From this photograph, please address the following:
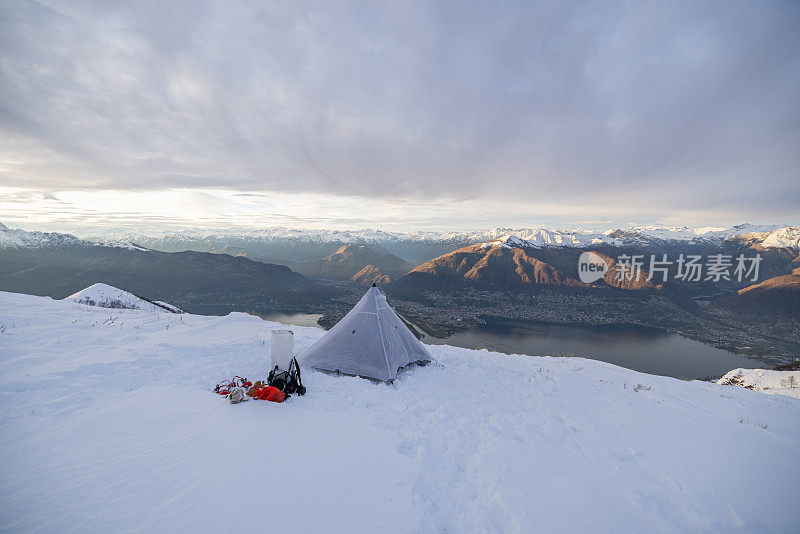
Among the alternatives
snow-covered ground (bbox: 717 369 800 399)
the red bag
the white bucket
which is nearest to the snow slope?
the white bucket

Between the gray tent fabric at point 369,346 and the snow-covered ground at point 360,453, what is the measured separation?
2.90 ft

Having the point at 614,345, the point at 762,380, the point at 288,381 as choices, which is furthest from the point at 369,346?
the point at 614,345

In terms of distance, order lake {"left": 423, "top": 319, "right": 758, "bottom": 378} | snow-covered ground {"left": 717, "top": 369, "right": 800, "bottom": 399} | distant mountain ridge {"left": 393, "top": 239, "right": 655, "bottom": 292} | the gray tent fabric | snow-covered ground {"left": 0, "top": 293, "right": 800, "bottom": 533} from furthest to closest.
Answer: distant mountain ridge {"left": 393, "top": 239, "right": 655, "bottom": 292}
lake {"left": 423, "top": 319, "right": 758, "bottom": 378}
snow-covered ground {"left": 717, "top": 369, "right": 800, "bottom": 399}
the gray tent fabric
snow-covered ground {"left": 0, "top": 293, "right": 800, "bottom": 533}

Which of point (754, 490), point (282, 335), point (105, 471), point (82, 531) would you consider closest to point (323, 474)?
point (82, 531)

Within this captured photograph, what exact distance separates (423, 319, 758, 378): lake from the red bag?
6722 centimetres

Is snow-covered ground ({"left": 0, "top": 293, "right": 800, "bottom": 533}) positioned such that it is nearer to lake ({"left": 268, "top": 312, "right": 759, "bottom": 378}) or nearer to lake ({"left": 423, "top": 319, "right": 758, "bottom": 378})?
lake ({"left": 268, "top": 312, "right": 759, "bottom": 378})

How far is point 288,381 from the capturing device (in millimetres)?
7957

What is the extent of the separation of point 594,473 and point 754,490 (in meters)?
2.74

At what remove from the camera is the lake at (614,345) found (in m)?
69.4

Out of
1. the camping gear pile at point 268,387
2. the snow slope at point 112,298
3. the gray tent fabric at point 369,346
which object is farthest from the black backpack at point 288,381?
the snow slope at point 112,298

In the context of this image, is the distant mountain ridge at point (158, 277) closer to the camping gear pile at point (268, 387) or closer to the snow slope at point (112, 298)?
the snow slope at point (112, 298)

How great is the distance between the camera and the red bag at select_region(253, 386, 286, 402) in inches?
277

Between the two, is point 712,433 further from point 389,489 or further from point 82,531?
point 82,531

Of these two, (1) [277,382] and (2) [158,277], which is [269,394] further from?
(2) [158,277]
